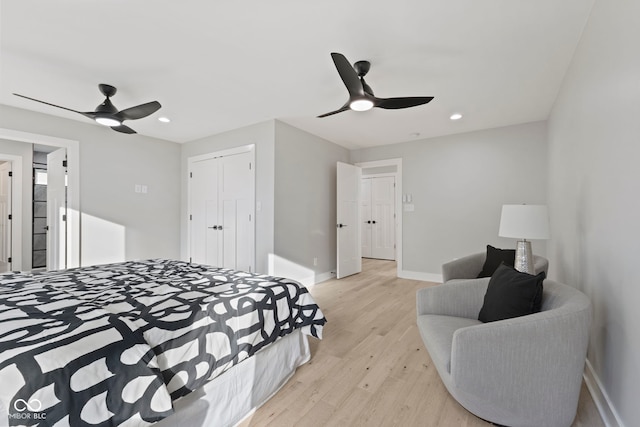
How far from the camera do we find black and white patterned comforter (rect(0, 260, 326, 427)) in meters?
0.88

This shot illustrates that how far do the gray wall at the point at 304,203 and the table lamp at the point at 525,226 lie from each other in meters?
2.58

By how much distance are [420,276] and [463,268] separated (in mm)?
1823

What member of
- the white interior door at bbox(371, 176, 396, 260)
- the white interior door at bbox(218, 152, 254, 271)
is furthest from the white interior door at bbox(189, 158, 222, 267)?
the white interior door at bbox(371, 176, 396, 260)

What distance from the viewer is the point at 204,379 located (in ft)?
4.23

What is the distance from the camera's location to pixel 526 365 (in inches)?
51.6

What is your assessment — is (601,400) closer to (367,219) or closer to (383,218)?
(383,218)

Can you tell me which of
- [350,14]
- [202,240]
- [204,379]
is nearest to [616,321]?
[204,379]

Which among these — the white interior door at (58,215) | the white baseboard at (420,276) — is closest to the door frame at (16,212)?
the white interior door at (58,215)

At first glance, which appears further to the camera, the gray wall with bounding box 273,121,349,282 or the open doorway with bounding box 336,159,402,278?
the open doorway with bounding box 336,159,402,278

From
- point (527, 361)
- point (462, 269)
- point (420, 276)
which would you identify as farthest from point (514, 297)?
point (420, 276)

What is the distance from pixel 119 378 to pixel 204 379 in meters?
0.40

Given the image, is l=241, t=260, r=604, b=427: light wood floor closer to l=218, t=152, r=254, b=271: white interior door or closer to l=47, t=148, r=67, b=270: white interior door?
l=218, t=152, r=254, b=271: white interior door

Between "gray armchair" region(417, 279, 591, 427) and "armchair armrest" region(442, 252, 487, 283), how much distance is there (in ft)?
4.75

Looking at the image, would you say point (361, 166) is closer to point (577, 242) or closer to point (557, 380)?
point (577, 242)
